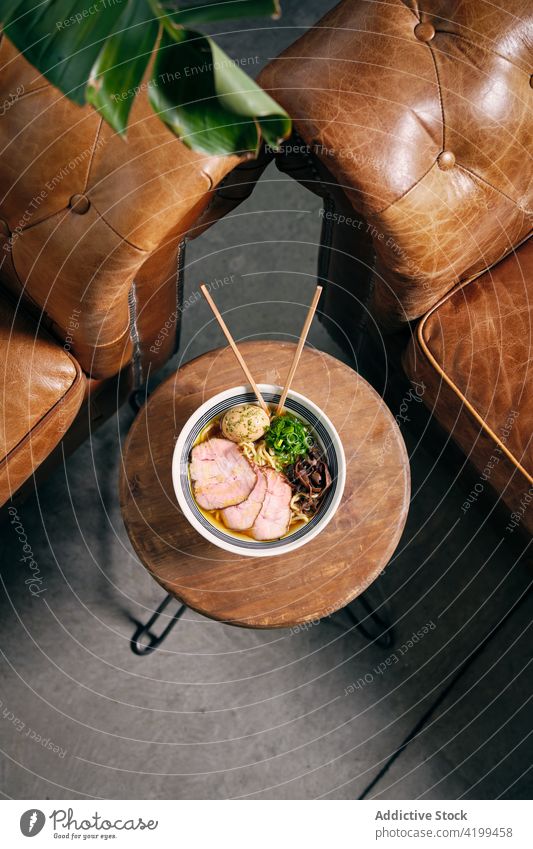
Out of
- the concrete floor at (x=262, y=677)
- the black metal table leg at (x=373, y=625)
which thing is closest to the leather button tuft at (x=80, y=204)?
the concrete floor at (x=262, y=677)

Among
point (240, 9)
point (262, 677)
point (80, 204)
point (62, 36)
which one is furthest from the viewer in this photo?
point (262, 677)

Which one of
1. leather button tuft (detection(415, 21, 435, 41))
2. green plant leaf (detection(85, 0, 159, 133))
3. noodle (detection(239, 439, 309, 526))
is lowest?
noodle (detection(239, 439, 309, 526))

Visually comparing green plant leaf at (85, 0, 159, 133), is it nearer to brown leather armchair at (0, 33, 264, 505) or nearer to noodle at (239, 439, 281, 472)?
brown leather armchair at (0, 33, 264, 505)

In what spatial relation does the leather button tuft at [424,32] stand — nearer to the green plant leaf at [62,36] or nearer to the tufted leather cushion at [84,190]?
the tufted leather cushion at [84,190]

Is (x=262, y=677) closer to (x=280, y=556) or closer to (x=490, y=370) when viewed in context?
(x=280, y=556)

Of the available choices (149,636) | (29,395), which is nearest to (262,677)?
(149,636)
